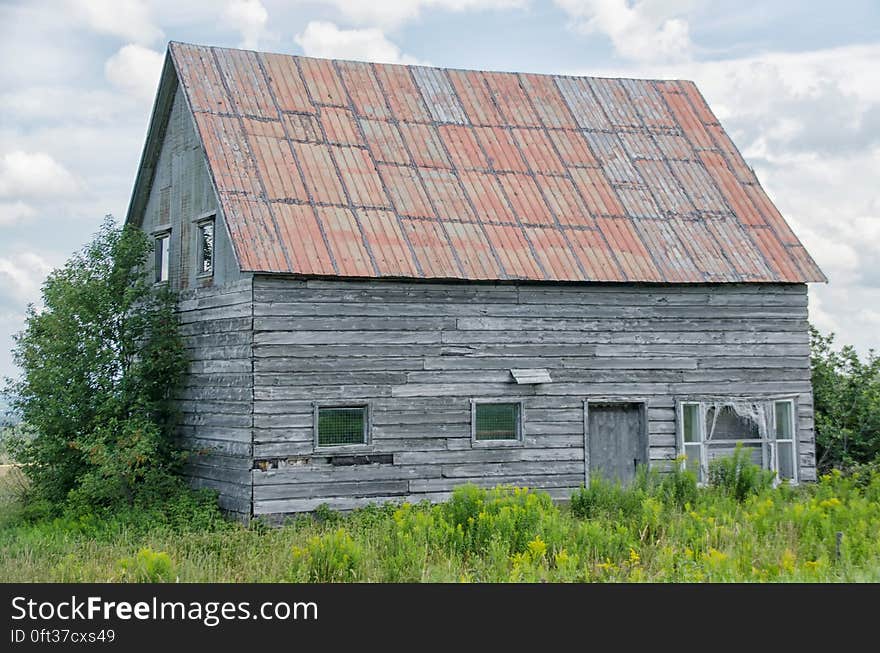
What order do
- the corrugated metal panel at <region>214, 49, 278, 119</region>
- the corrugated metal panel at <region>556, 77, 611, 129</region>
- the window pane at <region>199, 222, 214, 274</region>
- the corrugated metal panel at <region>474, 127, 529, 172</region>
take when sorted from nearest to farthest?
the window pane at <region>199, 222, 214, 274</region> → the corrugated metal panel at <region>214, 49, 278, 119</region> → the corrugated metal panel at <region>474, 127, 529, 172</region> → the corrugated metal panel at <region>556, 77, 611, 129</region>

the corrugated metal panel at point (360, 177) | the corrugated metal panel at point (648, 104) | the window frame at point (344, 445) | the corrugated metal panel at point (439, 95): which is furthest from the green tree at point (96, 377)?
the corrugated metal panel at point (648, 104)

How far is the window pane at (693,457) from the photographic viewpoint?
1941cm

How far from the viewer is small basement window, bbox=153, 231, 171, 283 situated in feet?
67.3

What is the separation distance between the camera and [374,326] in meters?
17.5

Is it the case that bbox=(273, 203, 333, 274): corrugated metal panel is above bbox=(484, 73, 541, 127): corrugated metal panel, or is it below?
below

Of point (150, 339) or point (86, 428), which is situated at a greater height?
point (150, 339)

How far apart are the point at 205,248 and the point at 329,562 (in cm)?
813

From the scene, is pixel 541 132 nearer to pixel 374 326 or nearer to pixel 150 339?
pixel 374 326

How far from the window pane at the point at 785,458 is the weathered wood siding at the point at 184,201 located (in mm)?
10345

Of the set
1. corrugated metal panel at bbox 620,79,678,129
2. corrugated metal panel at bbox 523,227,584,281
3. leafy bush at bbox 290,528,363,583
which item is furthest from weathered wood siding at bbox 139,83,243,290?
corrugated metal panel at bbox 620,79,678,129

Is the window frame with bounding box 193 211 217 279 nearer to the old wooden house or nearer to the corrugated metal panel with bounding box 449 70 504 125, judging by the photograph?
the old wooden house

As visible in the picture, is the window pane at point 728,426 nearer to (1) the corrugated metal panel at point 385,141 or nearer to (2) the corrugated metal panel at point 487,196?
(2) the corrugated metal panel at point 487,196

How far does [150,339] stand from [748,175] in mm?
12023

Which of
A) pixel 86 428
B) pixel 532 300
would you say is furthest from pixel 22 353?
pixel 532 300
